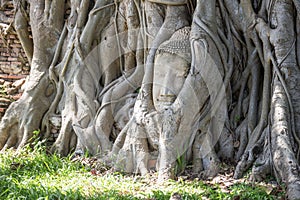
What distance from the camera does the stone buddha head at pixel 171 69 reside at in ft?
14.2

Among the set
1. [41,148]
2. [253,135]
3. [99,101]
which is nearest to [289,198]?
[253,135]

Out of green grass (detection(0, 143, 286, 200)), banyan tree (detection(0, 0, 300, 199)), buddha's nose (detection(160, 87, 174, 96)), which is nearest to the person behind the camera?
green grass (detection(0, 143, 286, 200))

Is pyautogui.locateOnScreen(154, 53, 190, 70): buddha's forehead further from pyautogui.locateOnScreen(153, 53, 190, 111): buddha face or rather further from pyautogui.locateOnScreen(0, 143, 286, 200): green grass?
pyautogui.locateOnScreen(0, 143, 286, 200): green grass

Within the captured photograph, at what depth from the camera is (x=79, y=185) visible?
12.6 feet

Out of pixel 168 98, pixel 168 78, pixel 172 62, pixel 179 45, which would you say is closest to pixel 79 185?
pixel 168 98

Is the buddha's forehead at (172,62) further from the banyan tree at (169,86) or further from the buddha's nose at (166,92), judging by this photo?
the buddha's nose at (166,92)

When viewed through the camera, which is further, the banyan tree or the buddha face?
the buddha face

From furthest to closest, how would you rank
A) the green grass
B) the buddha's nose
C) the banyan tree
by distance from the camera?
1. the buddha's nose
2. the banyan tree
3. the green grass

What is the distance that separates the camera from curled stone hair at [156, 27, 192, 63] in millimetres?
4355

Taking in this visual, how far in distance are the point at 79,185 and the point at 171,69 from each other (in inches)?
59.7

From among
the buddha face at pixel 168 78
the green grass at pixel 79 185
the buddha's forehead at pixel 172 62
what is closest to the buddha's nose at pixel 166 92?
the buddha face at pixel 168 78

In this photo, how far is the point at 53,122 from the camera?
533 centimetres

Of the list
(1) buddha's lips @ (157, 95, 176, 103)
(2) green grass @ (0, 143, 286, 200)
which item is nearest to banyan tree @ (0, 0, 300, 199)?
(1) buddha's lips @ (157, 95, 176, 103)

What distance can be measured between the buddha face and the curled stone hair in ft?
0.14
